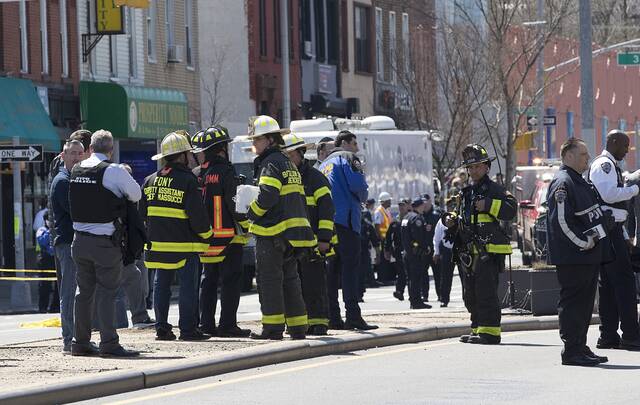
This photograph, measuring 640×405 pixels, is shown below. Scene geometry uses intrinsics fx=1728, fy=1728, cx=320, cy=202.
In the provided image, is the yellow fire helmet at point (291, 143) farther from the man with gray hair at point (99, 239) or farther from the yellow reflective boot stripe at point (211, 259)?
the man with gray hair at point (99, 239)

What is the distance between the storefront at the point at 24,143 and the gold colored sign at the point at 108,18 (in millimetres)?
2578

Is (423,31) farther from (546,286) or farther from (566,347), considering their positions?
(566,347)

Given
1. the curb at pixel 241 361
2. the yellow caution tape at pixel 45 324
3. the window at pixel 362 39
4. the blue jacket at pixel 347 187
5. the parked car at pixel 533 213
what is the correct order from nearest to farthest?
the curb at pixel 241 361
the blue jacket at pixel 347 187
the yellow caution tape at pixel 45 324
the parked car at pixel 533 213
the window at pixel 362 39

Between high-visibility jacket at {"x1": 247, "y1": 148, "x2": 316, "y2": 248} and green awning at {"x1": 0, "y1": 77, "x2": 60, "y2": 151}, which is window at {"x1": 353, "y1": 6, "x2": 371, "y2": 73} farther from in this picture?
high-visibility jacket at {"x1": 247, "y1": 148, "x2": 316, "y2": 248}

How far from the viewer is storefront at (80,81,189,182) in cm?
3606

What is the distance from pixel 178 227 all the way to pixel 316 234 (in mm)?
1389

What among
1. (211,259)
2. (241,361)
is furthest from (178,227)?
(241,361)

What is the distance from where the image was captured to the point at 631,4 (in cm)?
8619

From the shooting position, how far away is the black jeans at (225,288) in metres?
16.4

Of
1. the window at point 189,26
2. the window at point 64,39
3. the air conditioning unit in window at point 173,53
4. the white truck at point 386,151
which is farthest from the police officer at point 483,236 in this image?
the window at point 189,26

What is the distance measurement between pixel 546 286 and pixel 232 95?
25.6 metres

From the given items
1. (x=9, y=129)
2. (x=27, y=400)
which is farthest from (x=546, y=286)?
(x=9, y=129)

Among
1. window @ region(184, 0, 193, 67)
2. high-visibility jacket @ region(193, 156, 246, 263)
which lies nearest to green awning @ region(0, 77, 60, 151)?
window @ region(184, 0, 193, 67)

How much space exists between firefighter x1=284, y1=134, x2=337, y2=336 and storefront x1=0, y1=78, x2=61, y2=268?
645 inches
